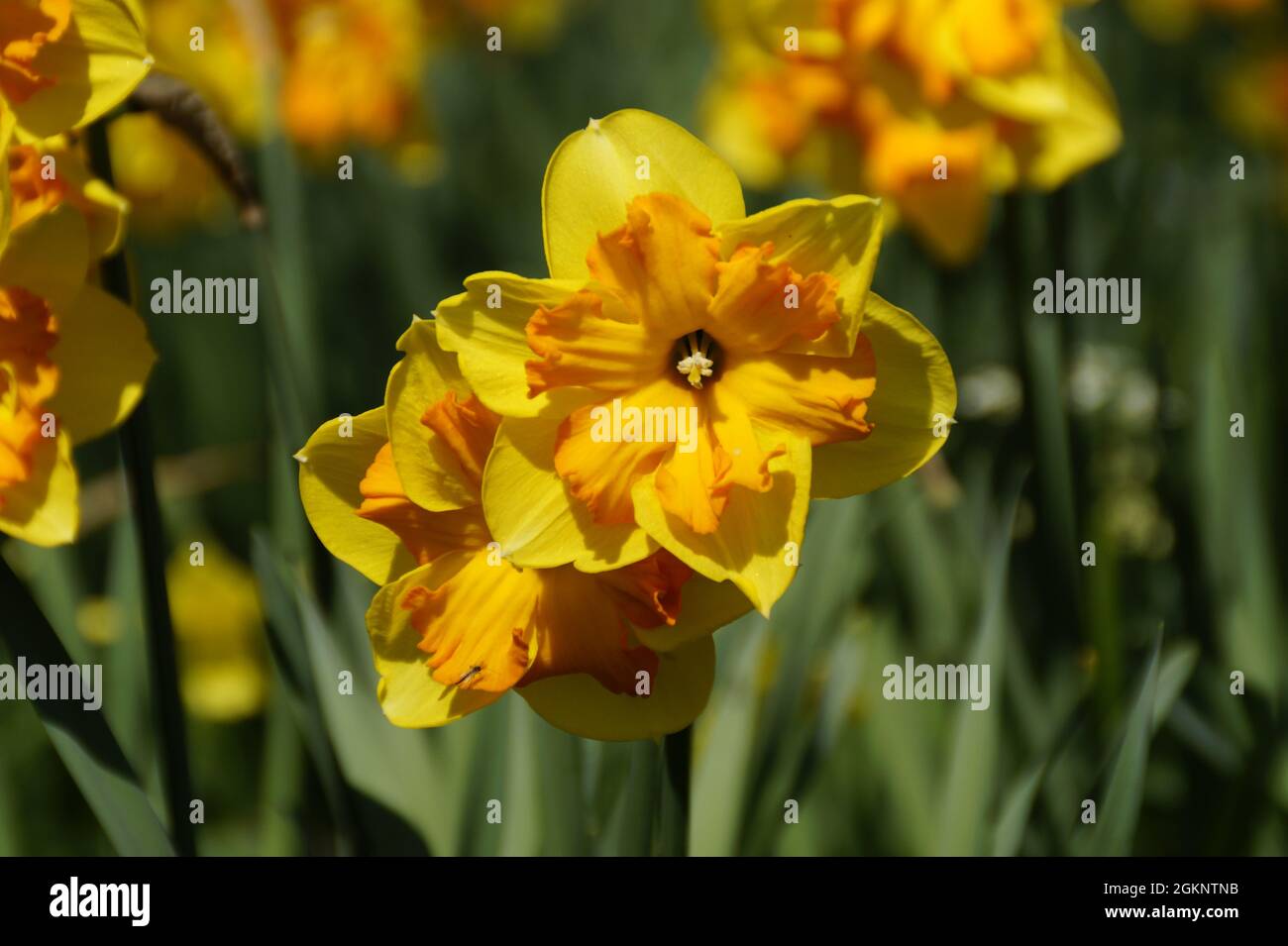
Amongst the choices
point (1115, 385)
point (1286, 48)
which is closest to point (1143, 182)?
point (1115, 385)

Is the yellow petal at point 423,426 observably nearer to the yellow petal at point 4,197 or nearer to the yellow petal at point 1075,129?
the yellow petal at point 4,197

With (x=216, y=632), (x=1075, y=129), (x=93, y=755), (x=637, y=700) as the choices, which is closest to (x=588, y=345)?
(x=637, y=700)

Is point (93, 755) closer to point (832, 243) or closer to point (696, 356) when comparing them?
point (696, 356)

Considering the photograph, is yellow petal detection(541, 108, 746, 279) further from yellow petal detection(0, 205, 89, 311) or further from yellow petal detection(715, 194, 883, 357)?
yellow petal detection(0, 205, 89, 311)

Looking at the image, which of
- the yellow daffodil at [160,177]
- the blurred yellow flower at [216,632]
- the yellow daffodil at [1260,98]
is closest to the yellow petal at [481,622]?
the blurred yellow flower at [216,632]
